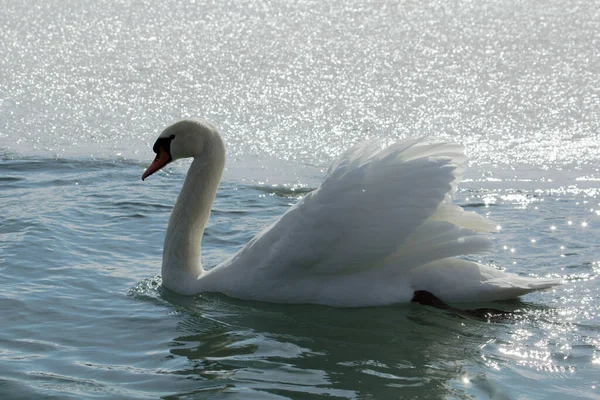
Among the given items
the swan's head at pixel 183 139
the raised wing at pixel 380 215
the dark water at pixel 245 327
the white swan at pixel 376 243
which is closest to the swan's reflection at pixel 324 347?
the dark water at pixel 245 327

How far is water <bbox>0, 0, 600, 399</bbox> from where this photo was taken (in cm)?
441

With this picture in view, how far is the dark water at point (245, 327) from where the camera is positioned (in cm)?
417

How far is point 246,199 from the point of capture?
7.66 meters

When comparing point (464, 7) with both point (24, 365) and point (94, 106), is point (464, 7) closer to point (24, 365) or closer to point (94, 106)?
point (94, 106)

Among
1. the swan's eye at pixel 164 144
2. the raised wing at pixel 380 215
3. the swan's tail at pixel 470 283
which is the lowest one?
the swan's tail at pixel 470 283

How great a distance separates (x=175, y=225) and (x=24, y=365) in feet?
5.82

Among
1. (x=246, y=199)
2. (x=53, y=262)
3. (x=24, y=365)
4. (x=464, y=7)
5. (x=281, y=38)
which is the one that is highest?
(x=464, y=7)

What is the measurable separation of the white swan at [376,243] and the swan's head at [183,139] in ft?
2.71

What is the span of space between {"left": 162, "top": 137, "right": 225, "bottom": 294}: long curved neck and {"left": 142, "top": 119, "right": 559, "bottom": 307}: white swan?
0.25 metres

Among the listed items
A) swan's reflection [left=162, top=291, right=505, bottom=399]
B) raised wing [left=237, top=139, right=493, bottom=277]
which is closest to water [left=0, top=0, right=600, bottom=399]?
swan's reflection [left=162, top=291, right=505, bottom=399]

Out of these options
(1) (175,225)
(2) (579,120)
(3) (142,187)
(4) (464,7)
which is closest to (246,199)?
(3) (142,187)

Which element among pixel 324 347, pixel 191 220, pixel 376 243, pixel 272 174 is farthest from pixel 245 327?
pixel 272 174

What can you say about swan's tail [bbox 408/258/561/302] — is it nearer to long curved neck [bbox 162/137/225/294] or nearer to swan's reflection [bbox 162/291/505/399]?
swan's reflection [bbox 162/291/505/399]

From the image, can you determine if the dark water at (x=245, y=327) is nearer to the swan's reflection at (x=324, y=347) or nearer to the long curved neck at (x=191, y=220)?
the swan's reflection at (x=324, y=347)
